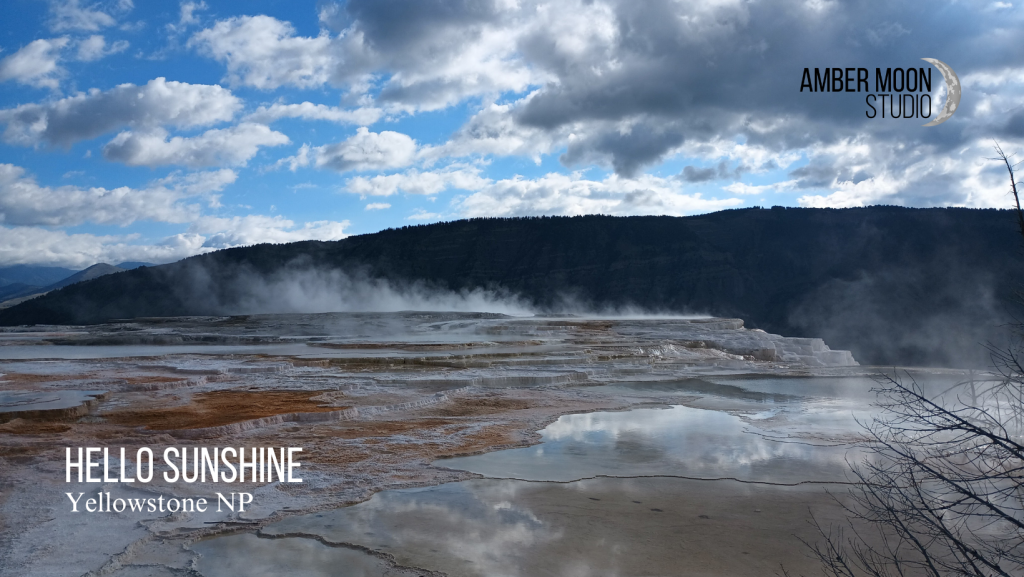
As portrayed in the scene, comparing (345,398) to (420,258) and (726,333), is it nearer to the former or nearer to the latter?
(726,333)

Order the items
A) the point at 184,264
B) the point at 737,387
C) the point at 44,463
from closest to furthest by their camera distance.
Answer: the point at 44,463, the point at 737,387, the point at 184,264

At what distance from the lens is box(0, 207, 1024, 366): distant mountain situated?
193 feet

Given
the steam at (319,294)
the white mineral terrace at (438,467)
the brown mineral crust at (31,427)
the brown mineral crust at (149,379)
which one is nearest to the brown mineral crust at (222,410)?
the white mineral terrace at (438,467)

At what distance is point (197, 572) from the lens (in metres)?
4.03

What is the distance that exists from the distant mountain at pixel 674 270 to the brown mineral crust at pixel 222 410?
157 feet

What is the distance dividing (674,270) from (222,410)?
71674mm

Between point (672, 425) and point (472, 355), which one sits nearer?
point (672, 425)

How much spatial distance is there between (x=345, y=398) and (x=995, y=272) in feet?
210

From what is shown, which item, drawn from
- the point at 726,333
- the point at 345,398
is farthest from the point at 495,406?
the point at 726,333

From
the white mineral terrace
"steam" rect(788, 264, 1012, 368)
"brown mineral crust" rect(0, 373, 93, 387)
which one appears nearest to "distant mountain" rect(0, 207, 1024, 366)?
"steam" rect(788, 264, 1012, 368)

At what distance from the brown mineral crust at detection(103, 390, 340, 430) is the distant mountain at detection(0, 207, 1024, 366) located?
157ft

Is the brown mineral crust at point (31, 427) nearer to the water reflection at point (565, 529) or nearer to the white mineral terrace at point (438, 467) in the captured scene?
the white mineral terrace at point (438, 467)

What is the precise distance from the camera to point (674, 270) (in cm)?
7750

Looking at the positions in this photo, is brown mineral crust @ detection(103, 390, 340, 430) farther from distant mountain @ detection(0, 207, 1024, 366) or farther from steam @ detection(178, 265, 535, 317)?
steam @ detection(178, 265, 535, 317)
